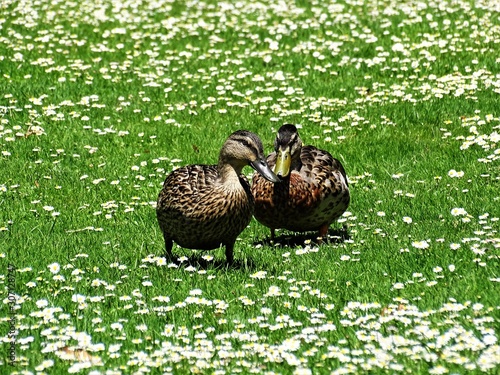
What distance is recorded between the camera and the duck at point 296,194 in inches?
361

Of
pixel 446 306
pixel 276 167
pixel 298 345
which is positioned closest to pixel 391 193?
pixel 276 167

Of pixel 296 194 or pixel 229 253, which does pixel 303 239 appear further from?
pixel 229 253

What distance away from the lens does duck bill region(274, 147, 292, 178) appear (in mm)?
9000

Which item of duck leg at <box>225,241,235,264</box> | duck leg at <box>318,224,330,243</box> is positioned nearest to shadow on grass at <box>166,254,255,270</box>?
duck leg at <box>225,241,235,264</box>

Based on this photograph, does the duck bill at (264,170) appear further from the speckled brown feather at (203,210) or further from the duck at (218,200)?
the speckled brown feather at (203,210)

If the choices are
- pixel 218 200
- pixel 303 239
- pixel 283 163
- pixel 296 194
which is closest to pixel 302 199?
pixel 296 194

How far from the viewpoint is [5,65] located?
50.2 ft

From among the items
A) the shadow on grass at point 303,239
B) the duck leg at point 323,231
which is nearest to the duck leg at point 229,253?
the shadow on grass at point 303,239

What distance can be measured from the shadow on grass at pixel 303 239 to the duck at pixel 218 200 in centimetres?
114

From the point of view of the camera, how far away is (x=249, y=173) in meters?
11.6

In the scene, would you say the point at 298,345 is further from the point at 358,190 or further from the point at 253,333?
the point at 358,190

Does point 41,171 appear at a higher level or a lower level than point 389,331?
lower

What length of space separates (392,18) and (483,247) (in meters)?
9.87

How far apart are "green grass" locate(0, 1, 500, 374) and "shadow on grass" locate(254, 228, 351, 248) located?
0.08 m
